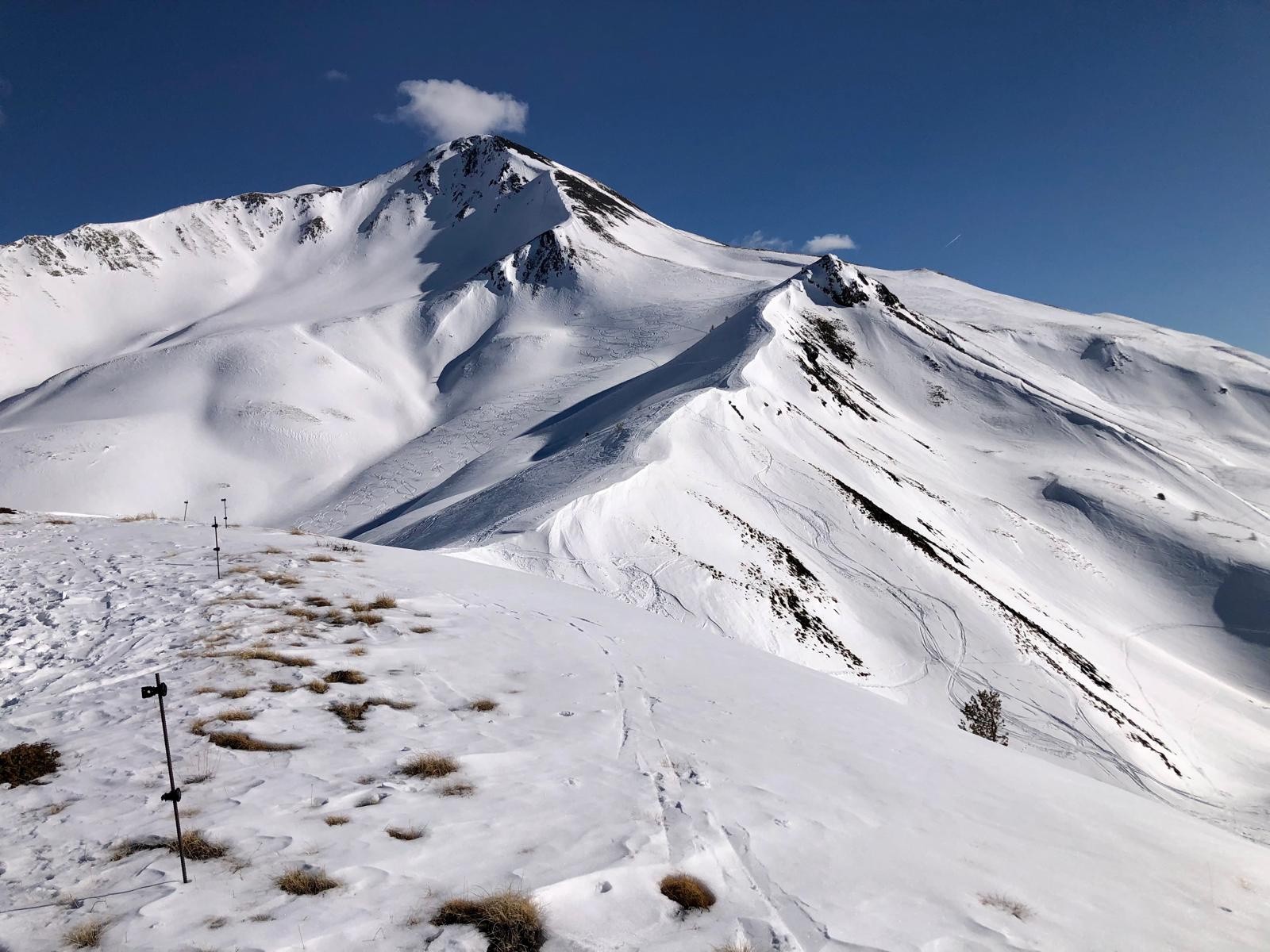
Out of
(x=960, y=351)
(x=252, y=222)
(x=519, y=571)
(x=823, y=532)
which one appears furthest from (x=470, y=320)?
(x=252, y=222)

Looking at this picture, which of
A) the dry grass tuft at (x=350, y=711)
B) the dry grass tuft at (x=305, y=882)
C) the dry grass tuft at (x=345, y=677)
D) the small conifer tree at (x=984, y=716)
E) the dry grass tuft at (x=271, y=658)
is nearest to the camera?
the dry grass tuft at (x=305, y=882)

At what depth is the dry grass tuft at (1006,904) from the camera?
17.7 feet

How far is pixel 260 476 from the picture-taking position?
203ft

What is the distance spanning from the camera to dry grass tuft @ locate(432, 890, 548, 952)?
434 centimetres

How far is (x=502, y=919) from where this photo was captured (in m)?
4.42

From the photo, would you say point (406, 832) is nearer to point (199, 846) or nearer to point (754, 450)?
point (199, 846)

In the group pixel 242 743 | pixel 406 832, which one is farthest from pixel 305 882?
pixel 242 743

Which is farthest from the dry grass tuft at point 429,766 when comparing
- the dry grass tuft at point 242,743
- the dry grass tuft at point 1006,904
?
the dry grass tuft at point 1006,904

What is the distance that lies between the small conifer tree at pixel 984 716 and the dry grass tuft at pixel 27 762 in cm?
2641

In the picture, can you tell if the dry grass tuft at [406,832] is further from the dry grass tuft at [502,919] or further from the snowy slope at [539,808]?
the dry grass tuft at [502,919]

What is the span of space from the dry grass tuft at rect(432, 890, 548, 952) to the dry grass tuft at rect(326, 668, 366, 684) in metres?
4.84

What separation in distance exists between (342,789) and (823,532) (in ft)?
98.6

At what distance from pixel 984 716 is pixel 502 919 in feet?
86.5

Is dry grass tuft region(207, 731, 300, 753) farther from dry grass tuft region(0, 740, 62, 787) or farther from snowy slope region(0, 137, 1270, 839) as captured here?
snowy slope region(0, 137, 1270, 839)
